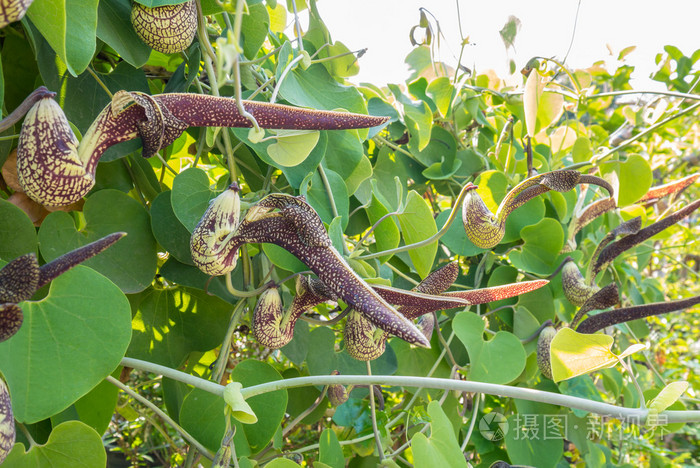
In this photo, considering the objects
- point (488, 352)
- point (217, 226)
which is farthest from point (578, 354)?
point (217, 226)

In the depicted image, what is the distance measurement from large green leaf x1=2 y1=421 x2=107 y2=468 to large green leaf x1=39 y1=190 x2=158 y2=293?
157 millimetres

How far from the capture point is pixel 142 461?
1.89 meters

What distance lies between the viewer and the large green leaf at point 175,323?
2.21ft

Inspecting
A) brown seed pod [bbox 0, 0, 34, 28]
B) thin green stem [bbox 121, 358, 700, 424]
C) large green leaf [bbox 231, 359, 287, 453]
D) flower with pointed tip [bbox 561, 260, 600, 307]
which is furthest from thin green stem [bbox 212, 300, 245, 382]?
flower with pointed tip [bbox 561, 260, 600, 307]

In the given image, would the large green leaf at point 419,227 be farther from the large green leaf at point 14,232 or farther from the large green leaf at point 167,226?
the large green leaf at point 14,232

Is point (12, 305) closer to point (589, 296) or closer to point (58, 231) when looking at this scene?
point (58, 231)

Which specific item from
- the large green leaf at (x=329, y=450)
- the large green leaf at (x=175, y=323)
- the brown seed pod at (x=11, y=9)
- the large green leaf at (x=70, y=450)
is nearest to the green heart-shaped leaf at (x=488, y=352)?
the large green leaf at (x=329, y=450)

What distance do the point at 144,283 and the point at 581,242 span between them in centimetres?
92

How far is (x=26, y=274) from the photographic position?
1.09 ft

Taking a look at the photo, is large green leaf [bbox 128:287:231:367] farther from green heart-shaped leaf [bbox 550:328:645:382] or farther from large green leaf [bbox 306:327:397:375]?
green heart-shaped leaf [bbox 550:328:645:382]

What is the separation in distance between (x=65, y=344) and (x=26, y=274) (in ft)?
0.37

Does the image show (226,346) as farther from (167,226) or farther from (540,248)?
(540,248)

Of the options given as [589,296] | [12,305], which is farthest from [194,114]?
[589,296]

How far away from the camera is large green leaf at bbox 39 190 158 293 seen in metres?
0.55
